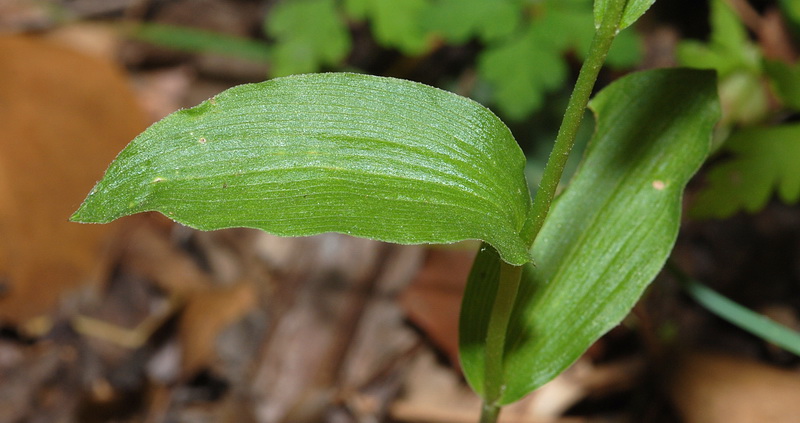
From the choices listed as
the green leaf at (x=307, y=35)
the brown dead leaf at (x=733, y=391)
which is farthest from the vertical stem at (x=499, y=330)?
the green leaf at (x=307, y=35)

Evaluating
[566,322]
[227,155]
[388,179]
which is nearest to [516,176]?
[388,179]

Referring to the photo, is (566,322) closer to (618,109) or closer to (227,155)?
(618,109)

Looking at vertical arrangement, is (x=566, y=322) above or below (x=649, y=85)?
below

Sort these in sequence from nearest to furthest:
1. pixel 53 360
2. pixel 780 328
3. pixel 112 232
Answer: pixel 780 328 < pixel 53 360 < pixel 112 232

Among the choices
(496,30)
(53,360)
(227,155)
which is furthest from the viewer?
(53,360)

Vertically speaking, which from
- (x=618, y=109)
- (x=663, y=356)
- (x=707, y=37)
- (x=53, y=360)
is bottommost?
(x=53, y=360)
